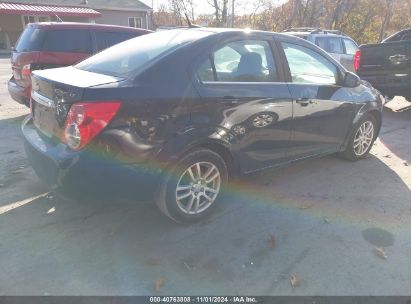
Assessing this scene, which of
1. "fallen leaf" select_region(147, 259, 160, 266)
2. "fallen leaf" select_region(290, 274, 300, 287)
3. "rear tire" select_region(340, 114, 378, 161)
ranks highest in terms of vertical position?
"rear tire" select_region(340, 114, 378, 161)

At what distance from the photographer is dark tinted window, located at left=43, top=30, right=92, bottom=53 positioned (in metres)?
6.61

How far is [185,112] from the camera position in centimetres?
309

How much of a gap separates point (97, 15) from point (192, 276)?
1253 inches

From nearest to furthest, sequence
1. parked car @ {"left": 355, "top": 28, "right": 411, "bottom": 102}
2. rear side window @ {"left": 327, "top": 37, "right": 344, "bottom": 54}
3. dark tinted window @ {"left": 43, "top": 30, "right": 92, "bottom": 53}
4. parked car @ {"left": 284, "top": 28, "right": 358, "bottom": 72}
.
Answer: dark tinted window @ {"left": 43, "top": 30, "right": 92, "bottom": 53}, parked car @ {"left": 355, "top": 28, "right": 411, "bottom": 102}, parked car @ {"left": 284, "top": 28, "right": 358, "bottom": 72}, rear side window @ {"left": 327, "top": 37, "right": 344, "bottom": 54}

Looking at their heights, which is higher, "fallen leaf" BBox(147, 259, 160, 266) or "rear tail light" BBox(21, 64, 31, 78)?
"rear tail light" BBox(21, 64, 31, 78)

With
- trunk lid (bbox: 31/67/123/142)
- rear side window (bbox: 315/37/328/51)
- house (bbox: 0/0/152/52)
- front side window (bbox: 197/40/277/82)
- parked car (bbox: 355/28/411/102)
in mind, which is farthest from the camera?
house (bbox: 0/0/152/52)

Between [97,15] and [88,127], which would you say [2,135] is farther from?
[97,15]

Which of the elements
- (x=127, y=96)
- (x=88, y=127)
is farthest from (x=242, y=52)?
(x=88, y=127)

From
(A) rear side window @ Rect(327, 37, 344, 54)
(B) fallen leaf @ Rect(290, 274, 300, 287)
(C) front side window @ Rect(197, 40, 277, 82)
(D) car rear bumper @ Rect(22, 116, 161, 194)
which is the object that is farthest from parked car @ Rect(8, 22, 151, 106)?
(A) rear side window @ Rect(327, 37, 344, 54)

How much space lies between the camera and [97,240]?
3.20 m

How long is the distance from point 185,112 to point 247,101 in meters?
0.72

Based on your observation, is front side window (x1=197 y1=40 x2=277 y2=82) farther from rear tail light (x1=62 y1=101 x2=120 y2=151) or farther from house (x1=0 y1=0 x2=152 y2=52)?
house (x1=0 y1=0 x2=152 y2=52)

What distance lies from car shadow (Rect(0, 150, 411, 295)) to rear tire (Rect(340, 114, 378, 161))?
0.83 metres

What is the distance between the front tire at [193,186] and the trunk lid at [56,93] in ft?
3.03
